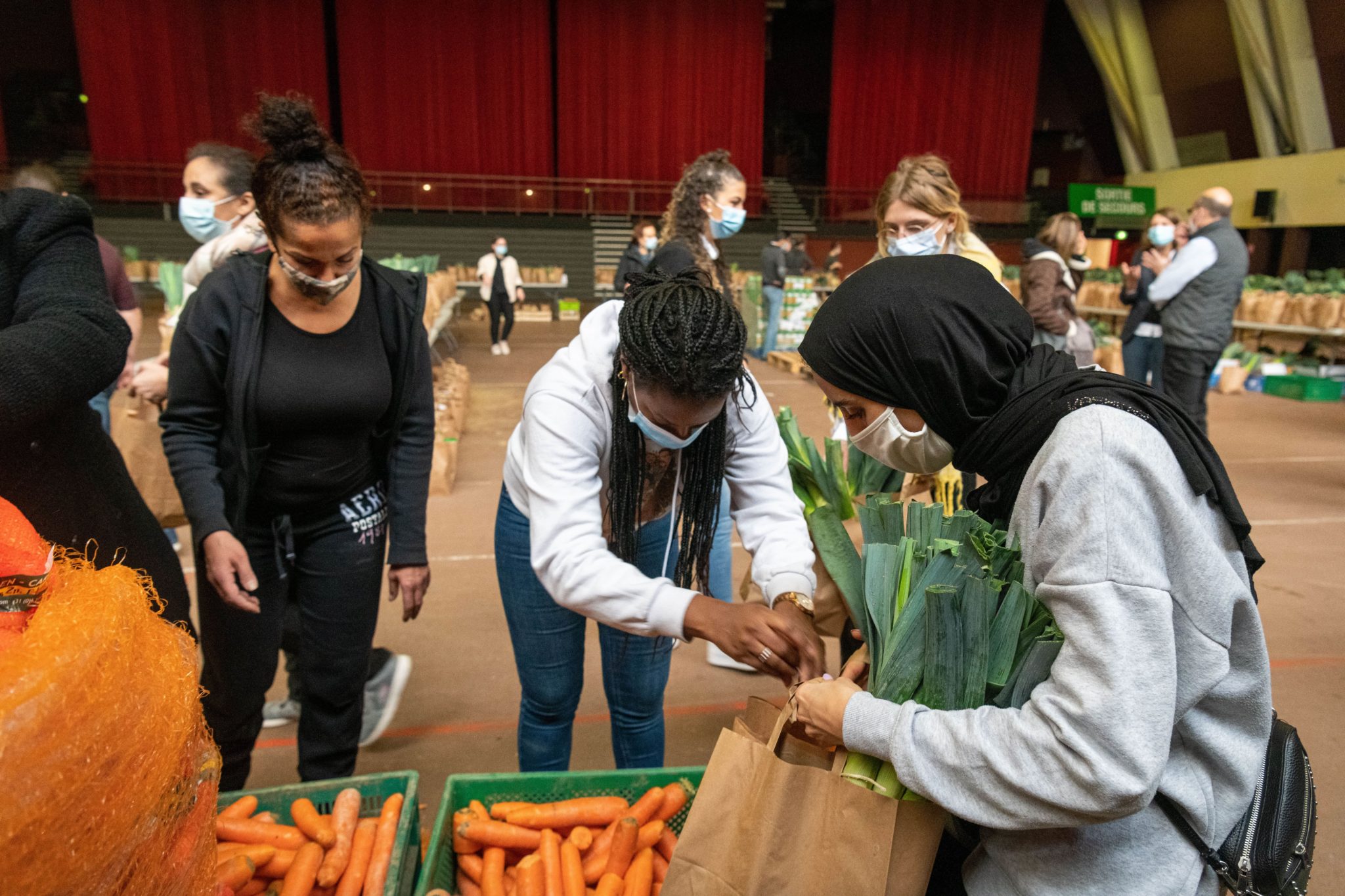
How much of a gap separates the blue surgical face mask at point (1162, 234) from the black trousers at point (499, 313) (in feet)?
22.8

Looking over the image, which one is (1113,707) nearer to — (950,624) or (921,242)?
(950,624)

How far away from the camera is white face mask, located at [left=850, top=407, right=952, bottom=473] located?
1.22 metres

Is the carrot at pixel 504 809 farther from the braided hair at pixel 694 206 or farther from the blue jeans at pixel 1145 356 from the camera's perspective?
the blue jeans at pixel 1145 356

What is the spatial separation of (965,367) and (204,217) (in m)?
2.51

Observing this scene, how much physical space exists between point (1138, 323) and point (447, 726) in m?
5.35

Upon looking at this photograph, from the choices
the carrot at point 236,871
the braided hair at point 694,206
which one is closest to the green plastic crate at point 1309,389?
the braided hair at point 694,206

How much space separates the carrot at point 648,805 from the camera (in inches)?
65.4

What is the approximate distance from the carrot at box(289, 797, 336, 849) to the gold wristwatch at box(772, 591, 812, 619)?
929 mm

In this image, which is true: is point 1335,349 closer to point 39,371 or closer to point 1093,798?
point 1093,798

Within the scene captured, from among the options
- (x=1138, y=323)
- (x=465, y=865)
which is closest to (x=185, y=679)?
(x=465, y=865)

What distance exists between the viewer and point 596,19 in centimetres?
1902

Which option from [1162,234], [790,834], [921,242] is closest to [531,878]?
[790,834]

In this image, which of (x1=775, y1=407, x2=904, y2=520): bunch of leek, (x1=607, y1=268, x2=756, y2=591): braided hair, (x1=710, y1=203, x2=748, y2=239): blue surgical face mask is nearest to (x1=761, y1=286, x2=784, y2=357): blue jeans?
(x1=710, y1=203, x2=748, y2=239): blue surgical face mask

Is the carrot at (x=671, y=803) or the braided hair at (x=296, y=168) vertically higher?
the braided hair at (x=296, y=168)
